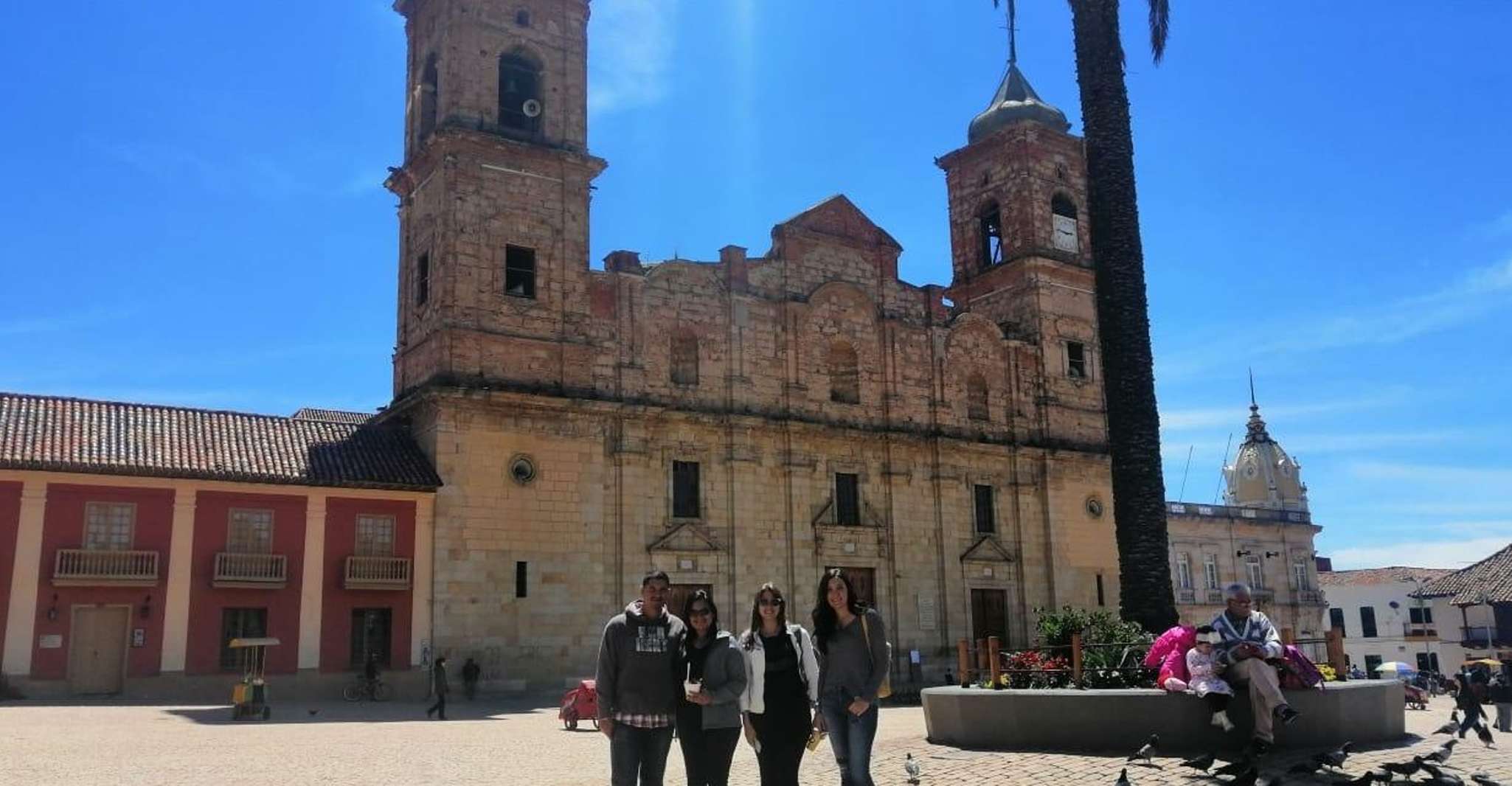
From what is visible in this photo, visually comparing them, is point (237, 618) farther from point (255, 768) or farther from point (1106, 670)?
point (1106, 670)

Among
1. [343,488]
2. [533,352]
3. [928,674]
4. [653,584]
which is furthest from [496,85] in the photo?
[653,584]

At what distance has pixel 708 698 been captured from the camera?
7879 mm

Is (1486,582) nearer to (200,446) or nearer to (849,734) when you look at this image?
(200,446)

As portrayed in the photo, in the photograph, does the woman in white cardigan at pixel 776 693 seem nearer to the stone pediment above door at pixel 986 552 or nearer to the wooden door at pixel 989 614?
the stone pediment above door at pixel 986 552

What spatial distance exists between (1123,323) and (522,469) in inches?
619

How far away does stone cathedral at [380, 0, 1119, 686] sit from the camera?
93.9ft

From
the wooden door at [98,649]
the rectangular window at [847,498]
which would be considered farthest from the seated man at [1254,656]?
the rectangular window at [847,498]

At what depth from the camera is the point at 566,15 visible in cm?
3294

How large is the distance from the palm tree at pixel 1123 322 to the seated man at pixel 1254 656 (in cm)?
527

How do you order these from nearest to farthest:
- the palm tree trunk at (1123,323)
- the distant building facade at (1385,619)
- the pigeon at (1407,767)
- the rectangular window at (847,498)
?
1. the pigeon at (1407,767)
2. the palm tree trunk at (1123,323)
3. the rectangular window at (847,498)
4. the distant building facade at (1385,619)

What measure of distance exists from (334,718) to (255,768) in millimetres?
8038

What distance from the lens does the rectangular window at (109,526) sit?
24.6 m

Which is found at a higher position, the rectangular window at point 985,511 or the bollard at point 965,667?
the rectangular window at point 985,511

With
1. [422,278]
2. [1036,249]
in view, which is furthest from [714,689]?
[1036,249]
